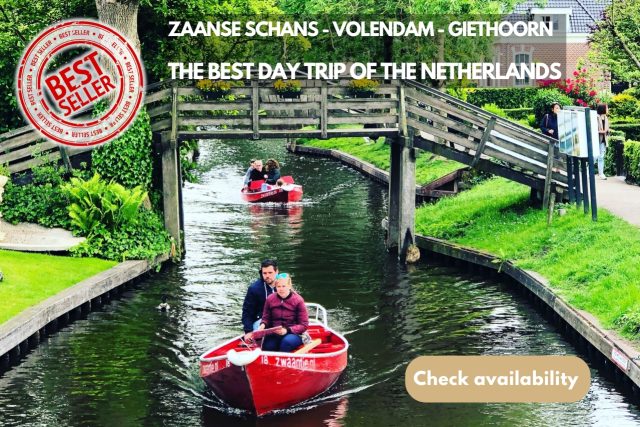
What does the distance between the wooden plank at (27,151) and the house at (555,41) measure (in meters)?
44.8

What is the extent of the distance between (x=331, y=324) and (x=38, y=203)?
8.54m

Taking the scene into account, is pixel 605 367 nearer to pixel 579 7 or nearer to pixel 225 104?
pixel 225 104

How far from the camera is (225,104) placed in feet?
97.6

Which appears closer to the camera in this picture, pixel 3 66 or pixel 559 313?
pixel 559 313

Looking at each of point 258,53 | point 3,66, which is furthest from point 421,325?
point 258,53

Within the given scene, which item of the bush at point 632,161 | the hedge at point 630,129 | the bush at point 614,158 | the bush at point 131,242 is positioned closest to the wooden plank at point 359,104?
the bush at point 131,242

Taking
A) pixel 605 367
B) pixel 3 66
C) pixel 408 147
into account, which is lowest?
pixel 605 367

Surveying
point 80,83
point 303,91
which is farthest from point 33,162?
point 303,91

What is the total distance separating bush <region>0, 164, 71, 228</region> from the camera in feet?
91.8

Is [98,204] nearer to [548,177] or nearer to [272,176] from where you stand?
[548,177]

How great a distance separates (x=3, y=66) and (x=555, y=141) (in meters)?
14.6

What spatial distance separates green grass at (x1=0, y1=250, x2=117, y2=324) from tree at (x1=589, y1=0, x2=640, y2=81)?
2271 cm

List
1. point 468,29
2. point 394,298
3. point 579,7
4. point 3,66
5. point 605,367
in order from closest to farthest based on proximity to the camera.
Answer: point 605,367 → point 394,298 → point 3,66 → point 468,29 → point 579,7

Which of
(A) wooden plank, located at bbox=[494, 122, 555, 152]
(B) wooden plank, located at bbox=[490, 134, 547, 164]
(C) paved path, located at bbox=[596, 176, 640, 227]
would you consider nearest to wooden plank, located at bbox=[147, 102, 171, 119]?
(B) wooden plank, located at bbox=[490, 134, 547, 164]
